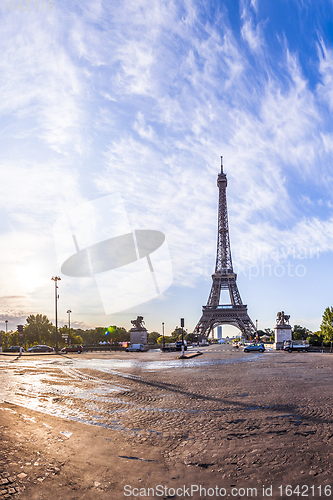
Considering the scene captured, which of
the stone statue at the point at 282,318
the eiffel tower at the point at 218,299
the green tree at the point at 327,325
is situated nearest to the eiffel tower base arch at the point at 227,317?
the eiffel tower at the point at 218,299

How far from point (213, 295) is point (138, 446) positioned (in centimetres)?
9157

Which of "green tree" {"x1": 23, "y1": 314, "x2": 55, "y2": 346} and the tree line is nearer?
the tree line

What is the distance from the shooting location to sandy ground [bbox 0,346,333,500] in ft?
14.5

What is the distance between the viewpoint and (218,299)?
95.5m

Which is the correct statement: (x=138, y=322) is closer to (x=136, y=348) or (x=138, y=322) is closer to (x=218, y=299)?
(x=136, y=348)

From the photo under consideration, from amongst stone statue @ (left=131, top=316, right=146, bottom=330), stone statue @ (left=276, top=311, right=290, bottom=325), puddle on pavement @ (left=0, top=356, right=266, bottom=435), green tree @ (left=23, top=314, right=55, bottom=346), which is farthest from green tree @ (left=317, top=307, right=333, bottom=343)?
green tree @ (left=23, top=314, right=55, bottom=346)

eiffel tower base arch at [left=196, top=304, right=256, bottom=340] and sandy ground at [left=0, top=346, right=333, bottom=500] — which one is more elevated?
sandy ground at [left=0, top=346, right=333, bottom=500]

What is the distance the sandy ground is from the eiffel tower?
80.0m

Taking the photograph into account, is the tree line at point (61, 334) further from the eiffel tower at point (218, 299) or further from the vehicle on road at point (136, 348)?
the vehicle on road at point (136, 348)

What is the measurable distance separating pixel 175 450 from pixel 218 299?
9138 centimetres

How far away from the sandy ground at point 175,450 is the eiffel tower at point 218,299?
79999mm

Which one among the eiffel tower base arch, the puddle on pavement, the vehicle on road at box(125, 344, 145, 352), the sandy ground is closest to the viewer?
the sandy ground

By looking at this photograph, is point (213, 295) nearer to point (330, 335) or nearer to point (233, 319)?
point (233, 319)

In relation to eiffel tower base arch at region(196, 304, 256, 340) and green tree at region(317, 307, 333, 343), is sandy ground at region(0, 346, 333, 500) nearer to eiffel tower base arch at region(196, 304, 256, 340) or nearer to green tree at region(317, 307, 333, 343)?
green tree at region(317, 307, 333, 343)
